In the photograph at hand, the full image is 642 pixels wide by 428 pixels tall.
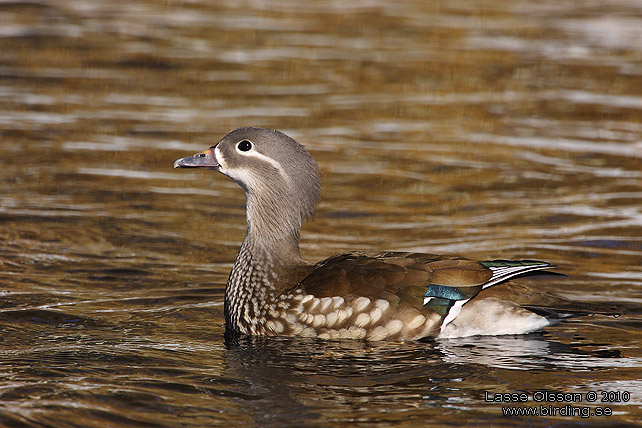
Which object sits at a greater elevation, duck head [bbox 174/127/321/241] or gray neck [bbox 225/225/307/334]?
duck head [bbox 174/127/321/241]

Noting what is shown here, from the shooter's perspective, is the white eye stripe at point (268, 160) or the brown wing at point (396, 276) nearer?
the brown wing at point (396, 276)

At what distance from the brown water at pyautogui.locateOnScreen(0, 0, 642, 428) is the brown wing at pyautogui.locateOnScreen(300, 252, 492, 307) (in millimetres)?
419

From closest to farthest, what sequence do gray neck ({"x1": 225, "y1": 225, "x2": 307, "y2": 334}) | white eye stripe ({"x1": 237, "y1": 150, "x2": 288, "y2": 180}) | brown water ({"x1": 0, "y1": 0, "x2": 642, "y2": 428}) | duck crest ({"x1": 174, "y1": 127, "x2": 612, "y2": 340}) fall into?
brown water ({"x1": 0, "y1": 0, "x2": 642, "y2": 428}) < duck crest ({"x1": 174, "y1": 127, "x2": 612, "y2": 340}) < gray neck ({"x1": 225, "y1": 225, "x2": 307, "y2": 334}) < white eye stripe ({"x1": 237, "y1": 150, "x2": 288, "y2": 180})

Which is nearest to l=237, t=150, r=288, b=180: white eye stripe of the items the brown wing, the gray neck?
the gray neck

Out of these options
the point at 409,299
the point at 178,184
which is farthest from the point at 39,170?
the point at 409,299

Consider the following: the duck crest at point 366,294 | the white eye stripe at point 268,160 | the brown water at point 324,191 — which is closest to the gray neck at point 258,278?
the duck crest at point 366,294

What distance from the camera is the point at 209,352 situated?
8578mm

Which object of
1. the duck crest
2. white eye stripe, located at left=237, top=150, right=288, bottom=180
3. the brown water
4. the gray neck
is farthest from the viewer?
white eye stripe, located at left=237, top=150, right=288, bottom=180

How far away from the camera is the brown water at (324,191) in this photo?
780 cm

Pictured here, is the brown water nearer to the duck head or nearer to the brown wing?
the brown wing

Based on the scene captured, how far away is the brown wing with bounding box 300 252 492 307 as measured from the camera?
8.76 meters

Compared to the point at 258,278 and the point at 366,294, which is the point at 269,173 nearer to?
the point at 258,278

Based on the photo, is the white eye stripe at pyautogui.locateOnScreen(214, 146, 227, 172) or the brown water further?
the white eye stripe at pyautogui.locateOnScreen(214, 146, 227, 172)

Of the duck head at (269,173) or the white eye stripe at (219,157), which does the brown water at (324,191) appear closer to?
the duck head at (269,173)
